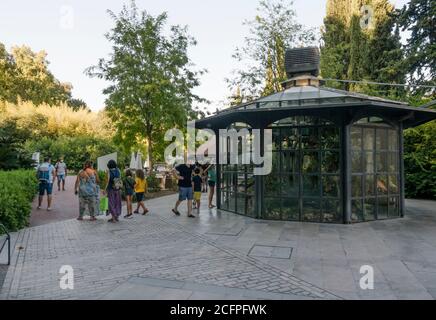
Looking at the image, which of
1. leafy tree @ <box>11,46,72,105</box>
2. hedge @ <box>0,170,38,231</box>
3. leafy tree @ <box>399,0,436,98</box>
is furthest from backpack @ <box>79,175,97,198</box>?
leafy tree @ <box>11,46,72,105</box>

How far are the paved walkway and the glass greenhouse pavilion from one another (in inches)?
24.9

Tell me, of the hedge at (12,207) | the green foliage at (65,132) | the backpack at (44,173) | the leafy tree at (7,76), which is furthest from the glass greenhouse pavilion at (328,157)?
the leafy tree at (7,76)

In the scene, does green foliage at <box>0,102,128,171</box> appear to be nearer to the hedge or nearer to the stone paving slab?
the hedge

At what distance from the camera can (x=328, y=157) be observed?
9.47 metres

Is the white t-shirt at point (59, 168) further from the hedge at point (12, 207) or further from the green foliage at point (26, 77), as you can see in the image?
the green foliage at point (26, 77)

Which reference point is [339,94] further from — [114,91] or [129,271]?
[114,91]

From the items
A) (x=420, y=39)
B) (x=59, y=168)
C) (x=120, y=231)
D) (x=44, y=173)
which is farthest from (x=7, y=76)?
(x=420, y=39)

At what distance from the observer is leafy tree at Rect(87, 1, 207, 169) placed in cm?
1648

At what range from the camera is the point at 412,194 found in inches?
617

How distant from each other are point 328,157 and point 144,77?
10719 millimetres

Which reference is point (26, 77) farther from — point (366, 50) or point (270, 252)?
point (270, 252)

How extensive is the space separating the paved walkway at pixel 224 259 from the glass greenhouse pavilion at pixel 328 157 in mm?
633
